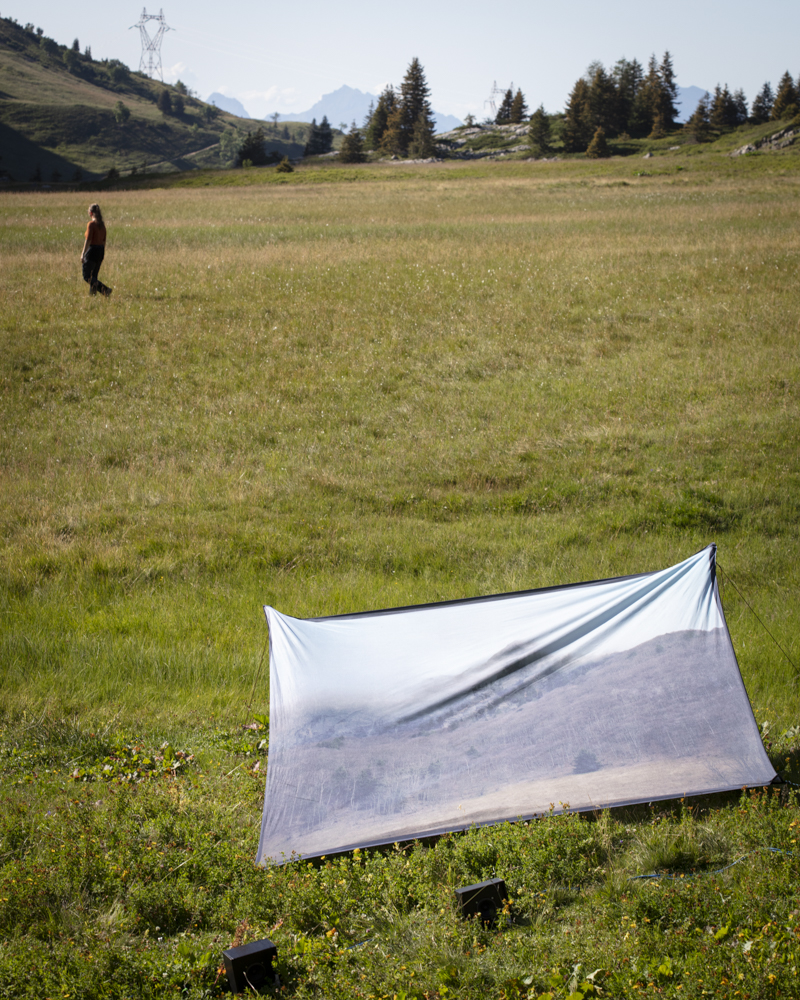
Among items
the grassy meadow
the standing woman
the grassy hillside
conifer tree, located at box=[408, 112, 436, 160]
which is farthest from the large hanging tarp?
the grassy hillside

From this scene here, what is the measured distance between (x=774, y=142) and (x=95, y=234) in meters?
72.5

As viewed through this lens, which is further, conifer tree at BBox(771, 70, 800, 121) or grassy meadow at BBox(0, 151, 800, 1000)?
conifer tree at BBox(771, 70, 800, 121)

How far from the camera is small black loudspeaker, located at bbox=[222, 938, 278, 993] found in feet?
10.9

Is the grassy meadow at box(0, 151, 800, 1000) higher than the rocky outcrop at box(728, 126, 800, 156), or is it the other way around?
the rocky outcrop at box(728, 126, 800, 156)

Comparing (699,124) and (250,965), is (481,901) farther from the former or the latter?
(699,124)

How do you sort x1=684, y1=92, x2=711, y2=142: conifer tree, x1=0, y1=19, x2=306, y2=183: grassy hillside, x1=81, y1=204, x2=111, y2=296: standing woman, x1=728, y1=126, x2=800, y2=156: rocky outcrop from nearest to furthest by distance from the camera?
1. x1=81, y1=204, x2=111, y2=296: standing woman
2. x1=728, y1=126, x2=800, y2=156: rocky outcrop
3. x1=684, y1=92, x2=711, y2=142: conifer tree
4. x1=0, y1=19, x2=306, y2=183: grassy hillside

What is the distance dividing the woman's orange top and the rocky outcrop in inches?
2611

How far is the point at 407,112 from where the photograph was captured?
100 m

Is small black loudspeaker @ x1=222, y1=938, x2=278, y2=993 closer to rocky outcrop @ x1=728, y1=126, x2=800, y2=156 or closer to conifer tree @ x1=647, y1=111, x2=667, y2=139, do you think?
rocky outcrop @ x1=728, y1=126, x2=800, y2=156

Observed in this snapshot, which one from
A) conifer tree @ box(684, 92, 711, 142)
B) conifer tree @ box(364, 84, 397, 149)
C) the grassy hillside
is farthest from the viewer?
the grassy hillside

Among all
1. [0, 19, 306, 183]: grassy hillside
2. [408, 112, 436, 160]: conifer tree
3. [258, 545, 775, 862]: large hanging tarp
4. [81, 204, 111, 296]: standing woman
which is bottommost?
[258, 545, 775, 862]: large hanging tarp

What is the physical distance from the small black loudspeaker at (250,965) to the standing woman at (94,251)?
18.3 m

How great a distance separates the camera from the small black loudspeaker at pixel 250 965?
3.32 m

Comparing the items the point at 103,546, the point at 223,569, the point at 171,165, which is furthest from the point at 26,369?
the point at 171,165
